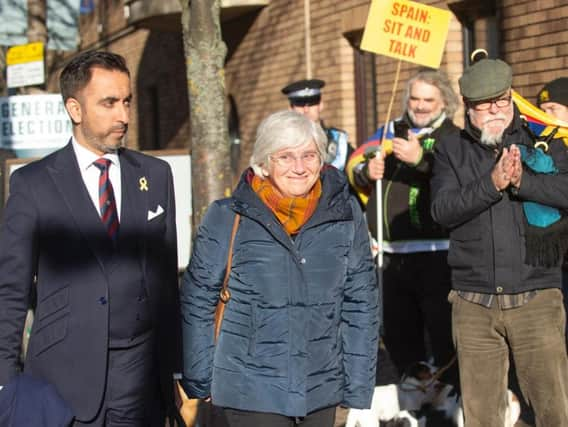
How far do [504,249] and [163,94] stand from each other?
49.6 feet

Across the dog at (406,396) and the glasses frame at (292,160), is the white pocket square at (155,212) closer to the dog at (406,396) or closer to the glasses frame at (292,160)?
the glasses frame at (292,160)

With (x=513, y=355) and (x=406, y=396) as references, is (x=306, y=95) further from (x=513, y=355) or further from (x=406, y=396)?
(x=513, y=355)

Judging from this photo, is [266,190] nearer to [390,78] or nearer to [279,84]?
[390,78]

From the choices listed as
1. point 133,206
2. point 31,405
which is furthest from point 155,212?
point 31,405

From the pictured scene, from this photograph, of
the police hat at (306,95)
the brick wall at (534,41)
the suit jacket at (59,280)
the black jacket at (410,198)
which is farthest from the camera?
the brick wall at (534,41)

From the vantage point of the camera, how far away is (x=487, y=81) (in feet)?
15.7

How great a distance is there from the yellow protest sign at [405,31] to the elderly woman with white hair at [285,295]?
120 inches

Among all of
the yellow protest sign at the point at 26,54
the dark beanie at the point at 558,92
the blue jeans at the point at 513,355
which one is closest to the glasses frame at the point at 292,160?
the blue jeans at the point at 513,355

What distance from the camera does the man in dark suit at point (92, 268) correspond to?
3688 millimetres

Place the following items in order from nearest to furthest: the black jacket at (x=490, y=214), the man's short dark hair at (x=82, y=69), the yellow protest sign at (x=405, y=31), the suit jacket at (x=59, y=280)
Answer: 1. the suit jacket at (x=59, y=280)
2. the man's short dark hair at (x=82, y=69)
3. the black jacket at (x=490, y=214)
4. the yellow protest sign at (x=405, y=31)

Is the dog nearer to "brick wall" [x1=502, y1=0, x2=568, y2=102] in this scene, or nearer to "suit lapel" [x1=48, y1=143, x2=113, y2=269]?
"suit lapel" [x1=48, y1=143, x2=113, y2=269]

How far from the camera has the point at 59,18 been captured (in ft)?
40.1

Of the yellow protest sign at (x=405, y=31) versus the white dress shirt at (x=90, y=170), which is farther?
the yellow protest sign at (x=405, y=31)

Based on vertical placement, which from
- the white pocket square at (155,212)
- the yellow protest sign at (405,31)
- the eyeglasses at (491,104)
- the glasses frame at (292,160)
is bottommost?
the white pocket square at (155,212)
